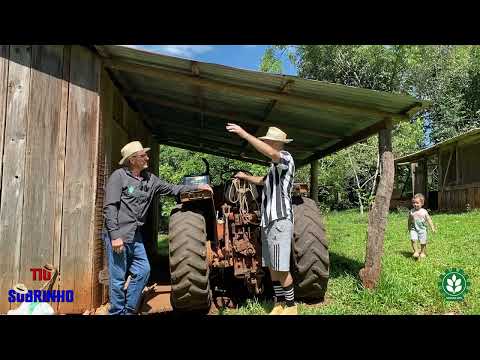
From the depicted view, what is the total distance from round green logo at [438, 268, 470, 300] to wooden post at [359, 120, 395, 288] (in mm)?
890

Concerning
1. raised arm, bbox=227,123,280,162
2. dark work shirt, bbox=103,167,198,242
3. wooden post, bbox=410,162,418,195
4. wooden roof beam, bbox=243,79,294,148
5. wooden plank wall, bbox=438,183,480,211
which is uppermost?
wooden post, bbox=410,162,418,195

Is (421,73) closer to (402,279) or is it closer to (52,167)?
(402,279)

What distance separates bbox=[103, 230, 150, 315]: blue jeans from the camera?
4637 mm

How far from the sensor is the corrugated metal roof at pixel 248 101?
509 centimetres

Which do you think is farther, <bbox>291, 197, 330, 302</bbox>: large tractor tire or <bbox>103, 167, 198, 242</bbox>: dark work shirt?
<bbox>291, 197, 330, 302</bbox>: large tractor tire

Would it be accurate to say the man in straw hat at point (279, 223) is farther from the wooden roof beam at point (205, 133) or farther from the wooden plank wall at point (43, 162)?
the wooden roof beam at point (205, 133)

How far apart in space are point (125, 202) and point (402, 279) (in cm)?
397

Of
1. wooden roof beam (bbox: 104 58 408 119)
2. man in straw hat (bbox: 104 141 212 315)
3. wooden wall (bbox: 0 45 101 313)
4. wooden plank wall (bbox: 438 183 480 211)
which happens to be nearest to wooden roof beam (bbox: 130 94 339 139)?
wooden roof beam (bbox: 104 58 408 119)

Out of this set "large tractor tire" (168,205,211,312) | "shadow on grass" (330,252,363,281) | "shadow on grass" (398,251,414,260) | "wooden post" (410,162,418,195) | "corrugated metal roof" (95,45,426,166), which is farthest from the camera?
"wooden post" (410,162,418,195)

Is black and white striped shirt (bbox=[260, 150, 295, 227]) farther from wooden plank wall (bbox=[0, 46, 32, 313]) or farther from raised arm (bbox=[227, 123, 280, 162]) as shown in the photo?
wooden plank wall (bbox=[0, 46, 32, 313])

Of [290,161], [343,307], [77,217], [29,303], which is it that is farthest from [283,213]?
[29,303]

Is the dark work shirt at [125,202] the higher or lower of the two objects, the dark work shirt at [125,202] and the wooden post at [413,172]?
the lower

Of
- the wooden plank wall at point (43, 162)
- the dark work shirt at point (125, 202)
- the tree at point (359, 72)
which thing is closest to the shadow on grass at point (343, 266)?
the dark work shirt at point (125, 202)
